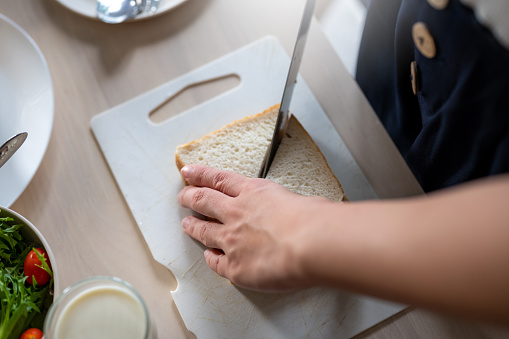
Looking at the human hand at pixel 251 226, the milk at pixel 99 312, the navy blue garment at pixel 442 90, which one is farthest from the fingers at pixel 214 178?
the navy blue garment at pixel 442 90

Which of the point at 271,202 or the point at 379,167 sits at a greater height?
the point at 271,202

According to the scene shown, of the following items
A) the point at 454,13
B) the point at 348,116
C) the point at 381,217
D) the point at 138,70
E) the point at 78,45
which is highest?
the point at 78,45

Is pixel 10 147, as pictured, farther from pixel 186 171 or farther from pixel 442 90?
pixel 442 90

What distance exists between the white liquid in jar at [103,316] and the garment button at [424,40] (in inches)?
26.3

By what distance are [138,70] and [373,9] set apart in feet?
1.92

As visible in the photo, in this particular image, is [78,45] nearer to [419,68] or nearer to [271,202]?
[271,202]

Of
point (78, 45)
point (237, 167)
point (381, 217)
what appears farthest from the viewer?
point (78, 45)

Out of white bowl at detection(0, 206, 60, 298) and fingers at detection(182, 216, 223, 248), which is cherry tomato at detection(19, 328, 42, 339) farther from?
fingers at detection(182, 216, 223, 248)

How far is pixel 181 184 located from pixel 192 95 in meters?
0.24

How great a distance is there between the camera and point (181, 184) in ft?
3.47

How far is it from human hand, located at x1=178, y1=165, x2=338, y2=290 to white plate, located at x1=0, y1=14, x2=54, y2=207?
0.34 m

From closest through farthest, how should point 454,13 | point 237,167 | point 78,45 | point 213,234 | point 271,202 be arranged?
point 454,13 < point 271,202 < point 213,234 < point 237,167 < point 78,45

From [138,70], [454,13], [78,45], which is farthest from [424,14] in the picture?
[78,45]

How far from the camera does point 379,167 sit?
108 cm
